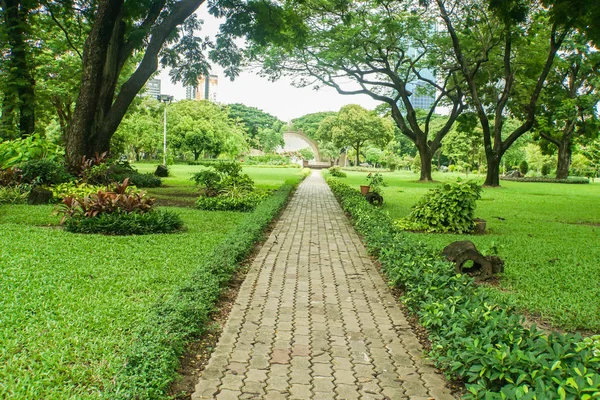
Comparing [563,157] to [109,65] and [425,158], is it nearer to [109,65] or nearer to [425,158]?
[425,158]

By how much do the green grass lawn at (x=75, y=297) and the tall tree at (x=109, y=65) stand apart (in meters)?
5.12

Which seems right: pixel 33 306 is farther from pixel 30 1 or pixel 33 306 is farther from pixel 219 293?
pixel 30 1

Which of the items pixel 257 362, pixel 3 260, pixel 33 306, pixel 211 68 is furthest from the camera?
pixel 211 68

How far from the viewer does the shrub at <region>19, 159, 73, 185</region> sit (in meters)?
11.1

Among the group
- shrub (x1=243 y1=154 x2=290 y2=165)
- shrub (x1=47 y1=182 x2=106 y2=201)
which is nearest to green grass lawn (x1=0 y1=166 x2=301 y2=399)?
shrub (x1=47 y1=182 x2=106 y2=201)

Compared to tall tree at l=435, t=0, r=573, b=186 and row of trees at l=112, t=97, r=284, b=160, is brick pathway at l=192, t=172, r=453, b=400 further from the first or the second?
row of trees at l=112, t=97, r=284, b=160

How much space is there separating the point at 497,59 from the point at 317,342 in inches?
842

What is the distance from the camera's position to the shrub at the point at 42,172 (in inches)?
436

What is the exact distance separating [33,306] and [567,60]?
26746mm

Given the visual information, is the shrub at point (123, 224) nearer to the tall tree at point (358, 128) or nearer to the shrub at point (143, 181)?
the shrub at point (143, 181)

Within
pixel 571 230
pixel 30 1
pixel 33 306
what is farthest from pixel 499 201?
pixel 30 1

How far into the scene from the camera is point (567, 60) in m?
24.2

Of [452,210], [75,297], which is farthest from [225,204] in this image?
[75,297]

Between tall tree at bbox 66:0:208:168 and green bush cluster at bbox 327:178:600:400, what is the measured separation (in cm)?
1018
